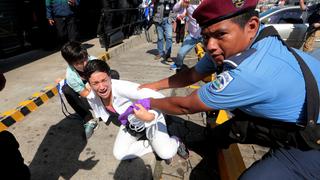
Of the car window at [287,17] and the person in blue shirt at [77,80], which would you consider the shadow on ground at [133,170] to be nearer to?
the person in blue shirt at [77,80]

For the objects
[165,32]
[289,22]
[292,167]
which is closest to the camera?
[292,167]

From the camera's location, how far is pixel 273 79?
51.4 inches

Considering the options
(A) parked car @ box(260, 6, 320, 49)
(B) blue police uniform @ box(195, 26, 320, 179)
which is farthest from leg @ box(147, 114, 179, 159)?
(A) parked car @ box(260, 6, 320, 49)

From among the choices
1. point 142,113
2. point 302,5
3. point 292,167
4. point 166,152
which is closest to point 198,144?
point 166,152

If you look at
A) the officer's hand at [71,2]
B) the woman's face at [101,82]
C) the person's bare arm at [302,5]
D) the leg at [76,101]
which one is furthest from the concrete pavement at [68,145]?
the person's bare arm at [302,5]

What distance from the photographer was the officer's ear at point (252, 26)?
1.42 metres

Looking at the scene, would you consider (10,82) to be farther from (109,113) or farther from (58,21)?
(109,113)

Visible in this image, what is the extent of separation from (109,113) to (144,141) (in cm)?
59

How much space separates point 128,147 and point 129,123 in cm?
27

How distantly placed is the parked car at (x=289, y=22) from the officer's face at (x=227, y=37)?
5.77m

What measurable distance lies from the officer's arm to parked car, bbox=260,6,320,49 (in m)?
5.79

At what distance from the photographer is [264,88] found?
1.31 meters

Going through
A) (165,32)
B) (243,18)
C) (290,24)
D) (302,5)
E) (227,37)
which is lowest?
(165,32)

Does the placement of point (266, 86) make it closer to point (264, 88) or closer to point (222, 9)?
point (264, 88)
